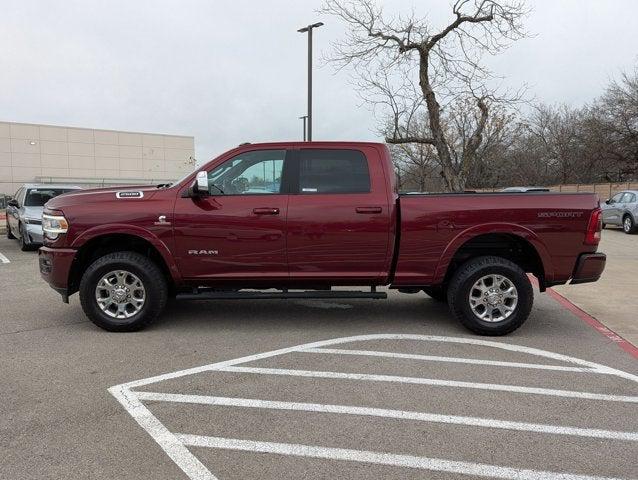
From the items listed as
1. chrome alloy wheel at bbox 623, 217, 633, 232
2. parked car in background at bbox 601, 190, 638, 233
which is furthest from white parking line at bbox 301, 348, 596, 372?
chrome alloy wheel at bbox 623, 217, 633, 232

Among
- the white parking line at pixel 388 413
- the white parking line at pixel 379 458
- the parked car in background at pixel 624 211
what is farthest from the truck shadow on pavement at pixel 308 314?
the parked car in background at pixel 624 211

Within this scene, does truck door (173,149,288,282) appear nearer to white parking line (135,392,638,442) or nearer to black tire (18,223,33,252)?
white parking line (135,392,638,442)

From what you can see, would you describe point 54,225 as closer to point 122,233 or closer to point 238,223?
point 122,233

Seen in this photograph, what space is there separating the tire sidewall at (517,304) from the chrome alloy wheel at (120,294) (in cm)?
336

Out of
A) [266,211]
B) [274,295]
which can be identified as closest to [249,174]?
[266,211]

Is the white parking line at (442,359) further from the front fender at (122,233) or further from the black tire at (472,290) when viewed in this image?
the front fender at (122,233)

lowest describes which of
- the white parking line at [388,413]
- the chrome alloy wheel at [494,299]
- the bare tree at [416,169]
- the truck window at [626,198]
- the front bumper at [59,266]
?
the white parking line at [388,413]

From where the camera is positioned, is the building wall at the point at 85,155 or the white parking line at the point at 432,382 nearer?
the white parking line at the point at 432,382

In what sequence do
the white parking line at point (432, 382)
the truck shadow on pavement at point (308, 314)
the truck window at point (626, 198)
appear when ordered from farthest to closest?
1. the truck window at point (626, 198)
2. the truck shadow on pavement at point (308, 314)
3. the white parking line at point (432, 382)

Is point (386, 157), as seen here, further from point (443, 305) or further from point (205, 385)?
point (205, 385)

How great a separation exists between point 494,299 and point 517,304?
0.23 meters

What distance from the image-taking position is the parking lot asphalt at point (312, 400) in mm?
3137

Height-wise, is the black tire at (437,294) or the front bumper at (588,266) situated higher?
the front bumper at (588,266)

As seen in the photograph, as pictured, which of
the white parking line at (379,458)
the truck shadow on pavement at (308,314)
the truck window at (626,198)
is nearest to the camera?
the white parking line at (379,458)
